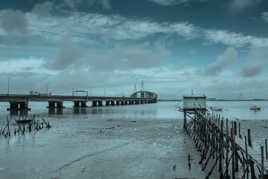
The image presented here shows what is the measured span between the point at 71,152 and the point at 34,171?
5241 millimetres

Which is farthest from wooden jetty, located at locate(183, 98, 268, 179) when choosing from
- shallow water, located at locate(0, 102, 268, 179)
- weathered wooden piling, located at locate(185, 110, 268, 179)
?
shallow water, located at locate(0, 102, 268, 179)

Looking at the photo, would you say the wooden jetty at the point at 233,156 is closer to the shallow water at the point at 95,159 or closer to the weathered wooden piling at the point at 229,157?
the weathered wooden piling at the point at 229,157

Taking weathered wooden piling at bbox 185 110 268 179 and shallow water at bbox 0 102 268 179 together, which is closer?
weathered wooden piling at bbox 185 110 268 179

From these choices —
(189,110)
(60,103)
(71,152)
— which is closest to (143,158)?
(71,152)

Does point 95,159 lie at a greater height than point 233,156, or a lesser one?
lesser

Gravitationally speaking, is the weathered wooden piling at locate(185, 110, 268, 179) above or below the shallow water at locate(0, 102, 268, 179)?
above

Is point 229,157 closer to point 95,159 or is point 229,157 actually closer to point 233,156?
point 233,156

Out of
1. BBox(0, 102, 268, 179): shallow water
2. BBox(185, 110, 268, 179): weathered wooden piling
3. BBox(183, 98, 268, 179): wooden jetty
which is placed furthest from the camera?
BBox(0, 102, 268, 179): shallow water

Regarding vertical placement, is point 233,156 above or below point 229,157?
above

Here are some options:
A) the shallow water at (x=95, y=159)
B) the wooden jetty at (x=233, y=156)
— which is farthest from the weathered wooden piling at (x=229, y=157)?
the shallow water at (x=95, y=159)

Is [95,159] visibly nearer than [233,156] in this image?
No

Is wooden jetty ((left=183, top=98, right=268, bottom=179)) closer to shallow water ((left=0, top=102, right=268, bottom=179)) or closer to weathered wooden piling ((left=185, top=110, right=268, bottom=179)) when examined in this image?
weathered wooden piling ((left=185, top=110, right=268, bottom=179))

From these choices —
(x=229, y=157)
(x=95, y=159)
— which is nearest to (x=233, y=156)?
(x=229, y=157)

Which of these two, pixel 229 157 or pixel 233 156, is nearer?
pixel 233 156
